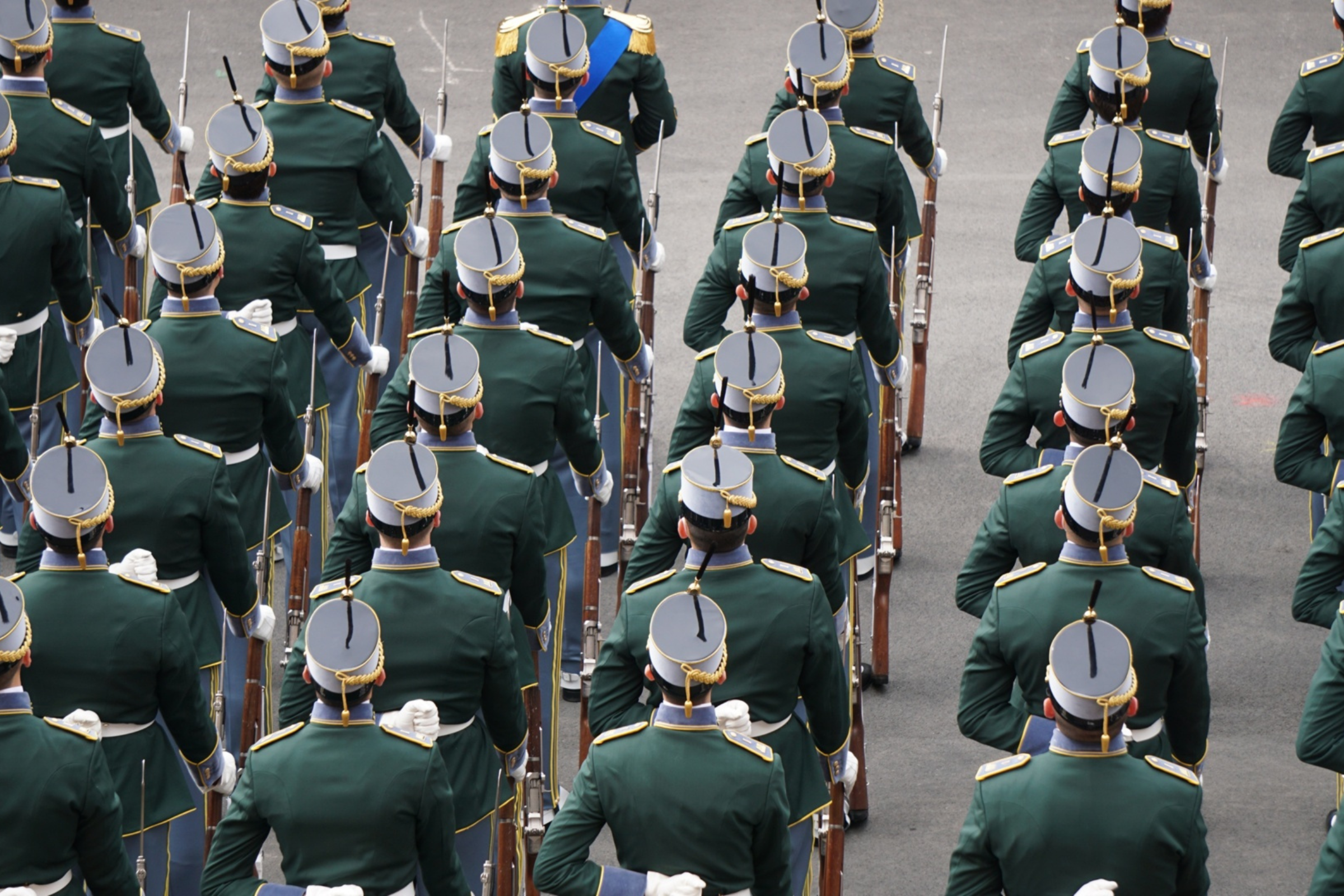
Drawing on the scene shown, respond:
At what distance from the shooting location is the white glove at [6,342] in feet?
36.9

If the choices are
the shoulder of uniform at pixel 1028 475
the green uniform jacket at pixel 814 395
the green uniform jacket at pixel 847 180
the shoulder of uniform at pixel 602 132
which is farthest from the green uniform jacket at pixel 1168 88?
the shoulder of uniform at pixel 1028 475

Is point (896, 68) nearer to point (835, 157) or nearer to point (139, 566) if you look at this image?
point (835, 157)

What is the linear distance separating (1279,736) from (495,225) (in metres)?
4.52

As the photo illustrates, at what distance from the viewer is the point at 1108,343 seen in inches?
387

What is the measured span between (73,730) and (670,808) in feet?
6.34

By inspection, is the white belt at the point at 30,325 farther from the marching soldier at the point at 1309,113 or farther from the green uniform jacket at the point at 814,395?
the marching soldier at the point at 1309,113

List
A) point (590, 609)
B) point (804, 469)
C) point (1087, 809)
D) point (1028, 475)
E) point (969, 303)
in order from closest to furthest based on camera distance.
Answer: point (1087, 809) < point (1028, 475) < point (804, 469) < point (590, 609) < point (969, 303)

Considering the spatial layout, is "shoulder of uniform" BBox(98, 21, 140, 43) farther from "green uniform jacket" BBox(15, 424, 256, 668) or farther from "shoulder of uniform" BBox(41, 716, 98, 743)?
"shoulder of uniform" BBox(41, 716, 98, 743)

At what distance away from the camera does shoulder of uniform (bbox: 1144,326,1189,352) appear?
394 inches

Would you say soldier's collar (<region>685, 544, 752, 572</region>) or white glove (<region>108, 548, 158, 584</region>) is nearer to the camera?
soldier's collar (<region>685, 544, 752, 572</region>)

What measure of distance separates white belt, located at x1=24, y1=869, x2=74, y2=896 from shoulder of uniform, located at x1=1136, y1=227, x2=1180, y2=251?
579 cm

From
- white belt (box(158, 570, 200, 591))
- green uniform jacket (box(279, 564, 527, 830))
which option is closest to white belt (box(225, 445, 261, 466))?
white belt (box(158, 570, 200, 591))

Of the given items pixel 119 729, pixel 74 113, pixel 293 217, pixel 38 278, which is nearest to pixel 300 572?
pixel 293 217

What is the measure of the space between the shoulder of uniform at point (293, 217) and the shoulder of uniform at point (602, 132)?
5.24 feet
